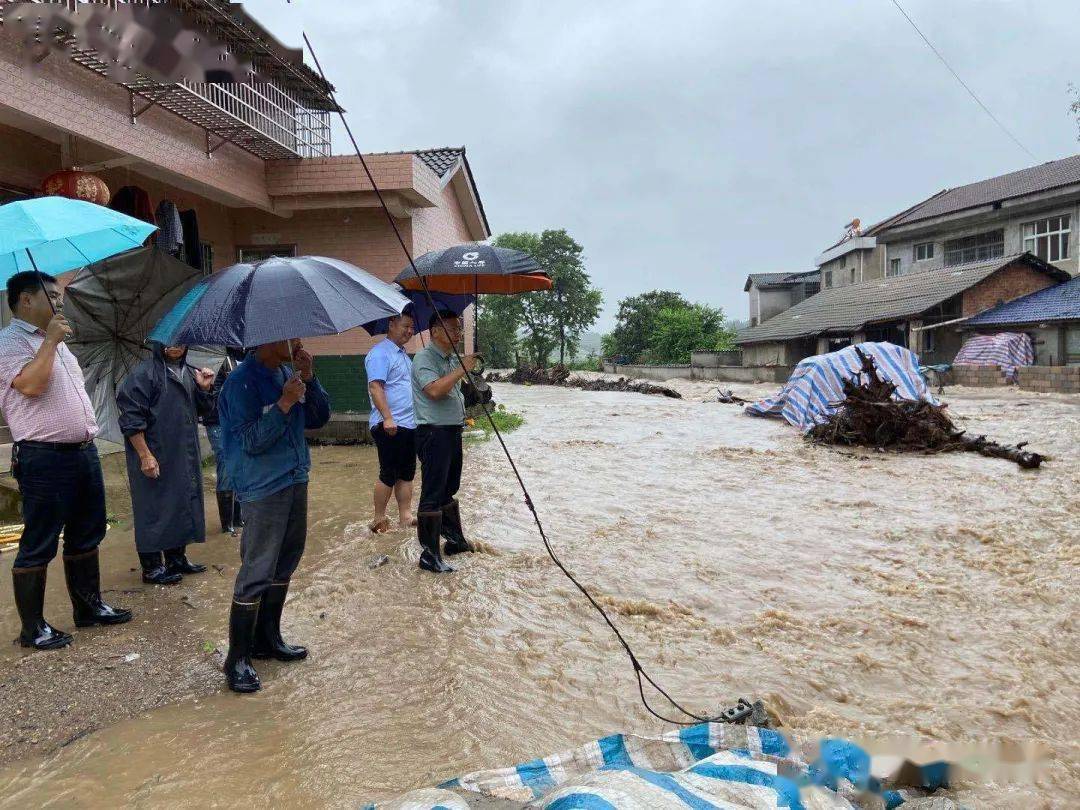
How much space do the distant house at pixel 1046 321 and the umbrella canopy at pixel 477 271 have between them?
24.2 meters

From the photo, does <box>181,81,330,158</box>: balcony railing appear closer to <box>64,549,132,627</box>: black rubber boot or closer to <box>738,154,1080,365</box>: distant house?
<box>64,549,132,627</box>: black rubber boot

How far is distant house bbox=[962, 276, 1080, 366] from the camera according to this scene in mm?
23953

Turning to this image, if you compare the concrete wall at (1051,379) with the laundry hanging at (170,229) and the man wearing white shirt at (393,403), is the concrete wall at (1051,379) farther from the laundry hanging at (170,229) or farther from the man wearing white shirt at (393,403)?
the laundry hanging at (170,229)

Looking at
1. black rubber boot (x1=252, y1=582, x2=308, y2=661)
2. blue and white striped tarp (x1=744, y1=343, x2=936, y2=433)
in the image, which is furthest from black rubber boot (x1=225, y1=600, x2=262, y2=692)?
blue and white striped tarp (x1=744, y1=343, x2=936, y2=433)

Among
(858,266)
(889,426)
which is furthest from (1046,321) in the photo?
(889,426)

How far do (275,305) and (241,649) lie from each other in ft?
5.48

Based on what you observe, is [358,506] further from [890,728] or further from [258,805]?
[890,728]

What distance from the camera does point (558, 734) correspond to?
3.07m

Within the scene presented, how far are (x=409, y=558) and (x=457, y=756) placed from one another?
9.01ft

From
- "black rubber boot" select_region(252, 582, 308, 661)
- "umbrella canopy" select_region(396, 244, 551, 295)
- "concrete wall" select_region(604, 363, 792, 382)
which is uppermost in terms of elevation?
"umbrella canopy" select_region(396, 244, 551, 295)

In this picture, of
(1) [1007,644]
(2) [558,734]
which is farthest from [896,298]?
(2) [558,734]

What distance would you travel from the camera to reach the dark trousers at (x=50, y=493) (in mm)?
3590

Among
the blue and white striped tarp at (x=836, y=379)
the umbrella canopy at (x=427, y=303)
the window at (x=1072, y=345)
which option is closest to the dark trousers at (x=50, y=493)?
the umbrella canopy at (x=427, y=303)

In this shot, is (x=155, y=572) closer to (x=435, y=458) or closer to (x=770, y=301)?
(x=435, y=458)
